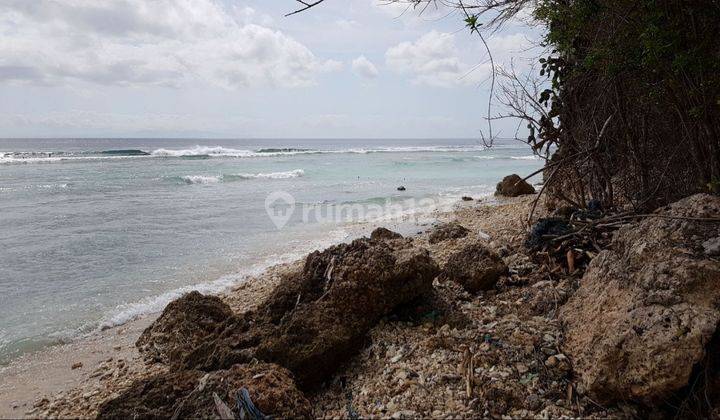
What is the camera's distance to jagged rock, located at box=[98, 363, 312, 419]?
2854 millimetres

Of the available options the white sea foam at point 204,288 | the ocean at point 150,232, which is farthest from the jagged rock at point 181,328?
the ocean at point 150,232

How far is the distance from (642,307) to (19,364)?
589 cm

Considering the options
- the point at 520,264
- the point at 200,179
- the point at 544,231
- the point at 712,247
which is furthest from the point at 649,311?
the point at 200,179

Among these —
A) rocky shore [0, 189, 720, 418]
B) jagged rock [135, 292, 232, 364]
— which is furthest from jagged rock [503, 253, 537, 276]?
jagged rock [135, 292, 232, 364]

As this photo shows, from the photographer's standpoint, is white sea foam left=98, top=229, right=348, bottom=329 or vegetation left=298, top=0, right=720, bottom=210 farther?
white sea foam left=98, top=229, right=348, bottom=329

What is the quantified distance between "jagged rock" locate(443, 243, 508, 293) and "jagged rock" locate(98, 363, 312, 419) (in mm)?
2340

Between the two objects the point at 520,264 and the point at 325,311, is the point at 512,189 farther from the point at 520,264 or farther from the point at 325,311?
the point at 325,311

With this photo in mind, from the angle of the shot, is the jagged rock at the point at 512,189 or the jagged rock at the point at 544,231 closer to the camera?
the jagged rock at the point at 544,231

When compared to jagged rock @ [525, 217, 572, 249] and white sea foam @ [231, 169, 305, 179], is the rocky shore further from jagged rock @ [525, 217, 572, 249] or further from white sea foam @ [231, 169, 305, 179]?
white sea foam @ [231, 169, 305, 179]

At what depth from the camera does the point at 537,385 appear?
3078 millimetres

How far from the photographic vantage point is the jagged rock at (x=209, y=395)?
9.36ft

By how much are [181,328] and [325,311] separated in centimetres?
186

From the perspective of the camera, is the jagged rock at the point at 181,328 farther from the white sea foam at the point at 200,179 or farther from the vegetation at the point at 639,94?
the white sea foam at the point at 200,179

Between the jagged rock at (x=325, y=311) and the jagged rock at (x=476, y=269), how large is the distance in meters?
0.68
